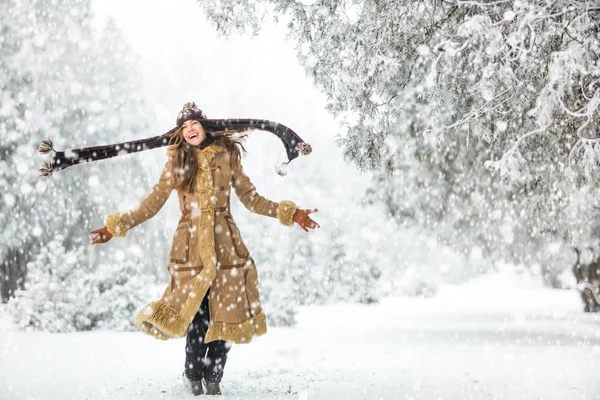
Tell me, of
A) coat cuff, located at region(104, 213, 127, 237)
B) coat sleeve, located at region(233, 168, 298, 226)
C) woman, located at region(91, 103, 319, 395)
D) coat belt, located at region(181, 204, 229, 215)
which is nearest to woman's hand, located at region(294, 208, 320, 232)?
woman, located at region(91, 103, 319, 395)

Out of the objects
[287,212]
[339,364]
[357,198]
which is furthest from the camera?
[357,198]

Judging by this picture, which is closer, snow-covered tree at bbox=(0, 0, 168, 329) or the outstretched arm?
the outstretched arm

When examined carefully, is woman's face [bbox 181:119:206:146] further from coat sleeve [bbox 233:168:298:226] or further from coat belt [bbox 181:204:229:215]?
coat belt [bbox 181:204:229:215]

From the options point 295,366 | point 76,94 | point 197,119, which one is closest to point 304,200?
point 76,94

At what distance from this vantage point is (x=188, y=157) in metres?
5.61

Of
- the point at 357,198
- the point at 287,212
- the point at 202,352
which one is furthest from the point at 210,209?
the point at 357,198

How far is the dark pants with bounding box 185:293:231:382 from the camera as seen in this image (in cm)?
555

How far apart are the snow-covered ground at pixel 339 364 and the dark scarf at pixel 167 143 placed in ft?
6.58

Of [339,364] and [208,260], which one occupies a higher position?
[208,260]

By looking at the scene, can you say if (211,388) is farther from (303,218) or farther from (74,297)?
(74,297)

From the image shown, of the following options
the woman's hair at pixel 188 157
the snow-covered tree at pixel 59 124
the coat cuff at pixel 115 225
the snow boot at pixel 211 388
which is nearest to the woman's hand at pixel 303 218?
the woman's hair at pixel 188 157

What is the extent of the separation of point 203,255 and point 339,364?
368cm

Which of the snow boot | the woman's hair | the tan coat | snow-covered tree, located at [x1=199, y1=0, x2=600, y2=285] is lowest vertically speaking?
the snow boot

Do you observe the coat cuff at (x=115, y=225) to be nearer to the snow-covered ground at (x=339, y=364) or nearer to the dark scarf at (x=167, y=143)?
the dark scarf at (x=167, y=143)
